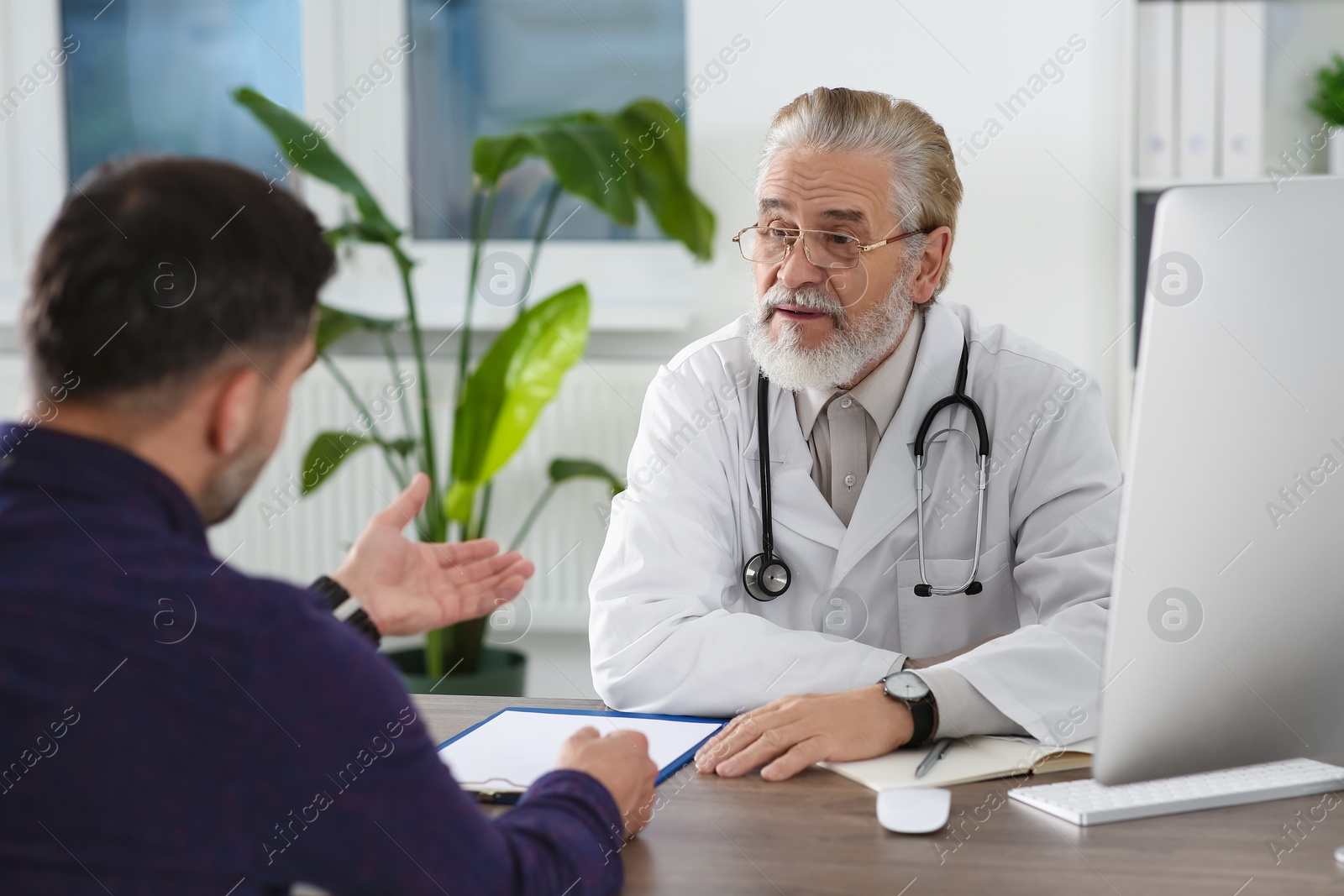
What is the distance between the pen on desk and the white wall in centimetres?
191

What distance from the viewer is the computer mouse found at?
0.99 metres

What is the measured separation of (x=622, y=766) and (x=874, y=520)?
80cm

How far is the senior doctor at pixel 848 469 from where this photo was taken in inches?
57.8

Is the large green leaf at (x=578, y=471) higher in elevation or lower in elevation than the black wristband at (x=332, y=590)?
lower

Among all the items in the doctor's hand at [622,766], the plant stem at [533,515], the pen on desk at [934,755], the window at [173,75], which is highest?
the window at [173,75]

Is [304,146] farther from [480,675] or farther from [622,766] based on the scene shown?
[622,766]

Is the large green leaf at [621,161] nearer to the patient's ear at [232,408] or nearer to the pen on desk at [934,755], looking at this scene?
the pen on desk at [934,755]

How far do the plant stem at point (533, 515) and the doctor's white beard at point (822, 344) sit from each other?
4.51 feet

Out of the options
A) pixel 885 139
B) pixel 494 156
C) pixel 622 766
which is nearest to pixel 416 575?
pixel 622 766

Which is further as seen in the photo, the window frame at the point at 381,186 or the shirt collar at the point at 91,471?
the window frame at the point at 381,186

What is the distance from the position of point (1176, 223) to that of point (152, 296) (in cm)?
68

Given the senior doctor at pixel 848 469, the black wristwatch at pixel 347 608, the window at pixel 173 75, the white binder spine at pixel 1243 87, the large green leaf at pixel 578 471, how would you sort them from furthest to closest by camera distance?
the window at pixel 173 75
the large green leaf at pixel 578 471
the white binder spine at pixel 1243 87
the senior doctor at pixel 848 469
the black wristwatch at pixel 347 608

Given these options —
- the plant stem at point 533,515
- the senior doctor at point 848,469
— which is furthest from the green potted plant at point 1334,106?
the plant stem at point 533,515

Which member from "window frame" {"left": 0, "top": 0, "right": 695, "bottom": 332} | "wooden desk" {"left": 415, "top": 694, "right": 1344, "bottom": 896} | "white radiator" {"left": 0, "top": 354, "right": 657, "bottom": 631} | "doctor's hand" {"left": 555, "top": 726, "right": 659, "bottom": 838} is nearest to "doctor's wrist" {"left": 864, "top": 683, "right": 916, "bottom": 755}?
"wooden desk" {"left": 415, "top": 694, "right": 1344, "bottom": 896}
